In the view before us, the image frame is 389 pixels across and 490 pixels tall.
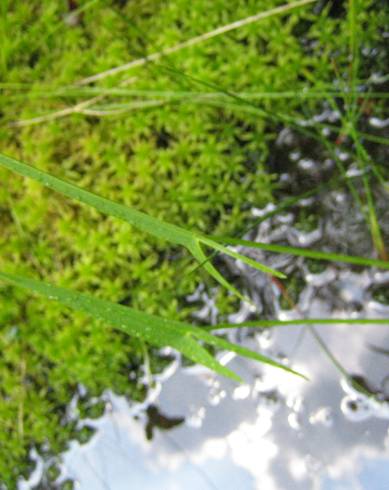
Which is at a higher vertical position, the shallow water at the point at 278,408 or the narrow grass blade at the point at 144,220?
the narrow grass blade at the point at 144,220

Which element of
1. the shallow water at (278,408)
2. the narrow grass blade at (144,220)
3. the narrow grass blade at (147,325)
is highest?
the narrow grass blade at (144,220)

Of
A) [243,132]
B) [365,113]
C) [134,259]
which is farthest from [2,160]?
[365,113]

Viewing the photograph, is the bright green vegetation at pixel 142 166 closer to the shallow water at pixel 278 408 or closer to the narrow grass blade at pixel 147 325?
the shallow water at pixel 278 408

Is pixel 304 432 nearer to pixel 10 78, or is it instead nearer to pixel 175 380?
pixel 175 380

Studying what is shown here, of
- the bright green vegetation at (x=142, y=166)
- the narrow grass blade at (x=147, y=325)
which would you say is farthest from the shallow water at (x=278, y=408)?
the narrow grass blade at (x=147, y=325)

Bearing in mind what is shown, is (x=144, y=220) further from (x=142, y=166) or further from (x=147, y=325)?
(x=142, y=166)

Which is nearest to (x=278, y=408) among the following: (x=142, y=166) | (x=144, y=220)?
(x=142, y=166)
